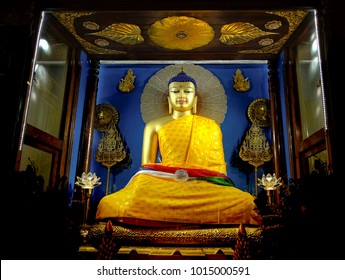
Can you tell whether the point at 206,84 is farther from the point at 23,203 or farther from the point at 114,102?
the point at 23,203


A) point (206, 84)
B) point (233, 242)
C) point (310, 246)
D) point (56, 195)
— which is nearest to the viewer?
point (310, 246)

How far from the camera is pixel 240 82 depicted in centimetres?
518

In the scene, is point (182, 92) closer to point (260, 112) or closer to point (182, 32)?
point (182, 32)

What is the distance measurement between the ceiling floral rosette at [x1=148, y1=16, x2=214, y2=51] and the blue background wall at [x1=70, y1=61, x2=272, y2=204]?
0.78 m

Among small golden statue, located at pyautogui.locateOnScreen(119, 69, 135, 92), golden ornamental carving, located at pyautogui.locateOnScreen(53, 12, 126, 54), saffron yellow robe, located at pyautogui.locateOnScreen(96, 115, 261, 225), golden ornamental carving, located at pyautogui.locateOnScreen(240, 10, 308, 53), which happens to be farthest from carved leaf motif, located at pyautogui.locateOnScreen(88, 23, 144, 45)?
saffron yellow robe, located at pyautogui.locateOnScreen(96, 115, 261, 225)

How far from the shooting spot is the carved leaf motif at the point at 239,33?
158 inches

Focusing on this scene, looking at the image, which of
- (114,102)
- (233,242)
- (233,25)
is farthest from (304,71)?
(114,102)

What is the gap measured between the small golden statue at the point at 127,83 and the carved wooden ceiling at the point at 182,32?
1.09 feet

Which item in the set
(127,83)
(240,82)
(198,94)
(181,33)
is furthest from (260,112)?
(127,83)

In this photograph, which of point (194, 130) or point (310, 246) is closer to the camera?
point (310, 246)

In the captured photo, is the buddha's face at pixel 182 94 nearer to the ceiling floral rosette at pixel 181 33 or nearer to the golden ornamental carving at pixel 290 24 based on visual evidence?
the ceiling floral rosette at pixel 181 33

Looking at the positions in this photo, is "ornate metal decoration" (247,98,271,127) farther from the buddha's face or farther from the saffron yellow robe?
the saffron yellow robe

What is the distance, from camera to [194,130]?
4.67 m

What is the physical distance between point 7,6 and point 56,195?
1964 millimetres
